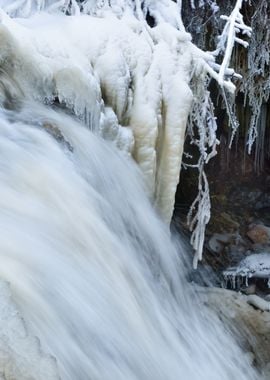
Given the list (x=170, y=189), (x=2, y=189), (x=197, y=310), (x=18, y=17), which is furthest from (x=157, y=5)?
(x=2, y=189)

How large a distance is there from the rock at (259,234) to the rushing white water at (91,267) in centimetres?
265

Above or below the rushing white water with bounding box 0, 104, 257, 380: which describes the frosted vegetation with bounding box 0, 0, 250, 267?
above

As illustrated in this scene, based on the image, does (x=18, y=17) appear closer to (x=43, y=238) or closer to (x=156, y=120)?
(x=156, y=120)

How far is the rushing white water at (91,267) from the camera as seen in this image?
127 cm

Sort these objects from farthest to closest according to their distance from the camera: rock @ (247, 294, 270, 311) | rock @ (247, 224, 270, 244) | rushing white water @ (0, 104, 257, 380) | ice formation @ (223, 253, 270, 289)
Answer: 1. rock @ (247, 224, 270, 244)
2. ice formation @ (223, 253, 270, 289)
3. rock @ (247, 294, 270, 311)
4. rushing white water @ (0, 104, 257, 380)

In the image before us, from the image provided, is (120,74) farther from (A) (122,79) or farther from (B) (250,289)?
(B) (250,289)

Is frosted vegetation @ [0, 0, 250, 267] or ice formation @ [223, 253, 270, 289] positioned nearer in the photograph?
frosted vegetation @ [0, 0, 250, 267]

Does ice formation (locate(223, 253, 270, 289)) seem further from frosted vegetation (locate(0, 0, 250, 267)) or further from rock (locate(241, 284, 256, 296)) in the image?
frosted vegetation (locate(0, 0, 250, 267))

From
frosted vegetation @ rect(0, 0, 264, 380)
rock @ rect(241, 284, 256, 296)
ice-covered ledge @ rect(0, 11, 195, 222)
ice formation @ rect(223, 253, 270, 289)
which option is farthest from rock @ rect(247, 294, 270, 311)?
ice formation @ rect(223, 253, 270, 289)

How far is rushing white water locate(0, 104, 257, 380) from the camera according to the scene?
1.27m

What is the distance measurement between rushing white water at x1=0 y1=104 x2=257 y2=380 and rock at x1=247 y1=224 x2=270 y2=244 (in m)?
2.65

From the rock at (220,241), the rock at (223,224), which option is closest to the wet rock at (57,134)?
the rock at (220,241)

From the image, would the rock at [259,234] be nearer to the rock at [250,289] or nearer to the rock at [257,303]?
the rock at [250,289]

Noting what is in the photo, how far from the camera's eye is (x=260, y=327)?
2494 millimetres
